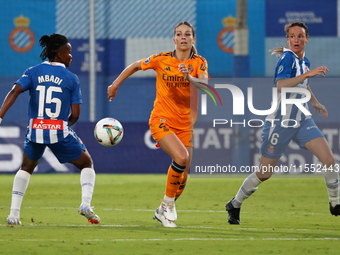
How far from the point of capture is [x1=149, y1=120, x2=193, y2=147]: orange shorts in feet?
23.8

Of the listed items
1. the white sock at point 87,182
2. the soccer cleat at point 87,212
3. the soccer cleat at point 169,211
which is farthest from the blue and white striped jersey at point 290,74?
the soccer cleat at point 87,212

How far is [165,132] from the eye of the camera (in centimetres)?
723

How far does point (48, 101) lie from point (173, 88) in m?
1.40

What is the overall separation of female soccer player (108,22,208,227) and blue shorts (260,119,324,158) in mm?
882

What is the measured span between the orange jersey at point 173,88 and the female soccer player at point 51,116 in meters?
0.92

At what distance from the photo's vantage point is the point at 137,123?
15.7 m

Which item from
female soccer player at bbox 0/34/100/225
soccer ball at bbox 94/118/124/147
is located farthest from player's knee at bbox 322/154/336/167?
female soccer player at bbox 0/34/100/225

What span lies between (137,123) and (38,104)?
876cm

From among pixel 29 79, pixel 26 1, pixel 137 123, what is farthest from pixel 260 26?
pixel 29 79

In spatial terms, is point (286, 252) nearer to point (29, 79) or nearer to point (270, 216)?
point (270, 216)

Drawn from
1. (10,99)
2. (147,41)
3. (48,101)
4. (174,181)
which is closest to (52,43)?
(48,101)

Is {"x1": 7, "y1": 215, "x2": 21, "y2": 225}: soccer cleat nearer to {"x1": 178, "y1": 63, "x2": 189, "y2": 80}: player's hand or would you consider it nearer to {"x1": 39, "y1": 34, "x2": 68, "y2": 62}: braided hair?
{"x1": 39, "y1": 34, "x2": 68, "y2": 62}: braided hair

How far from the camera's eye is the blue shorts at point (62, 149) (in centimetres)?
706

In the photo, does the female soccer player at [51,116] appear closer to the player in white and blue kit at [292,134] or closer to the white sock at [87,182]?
the white sock at [87,182]
